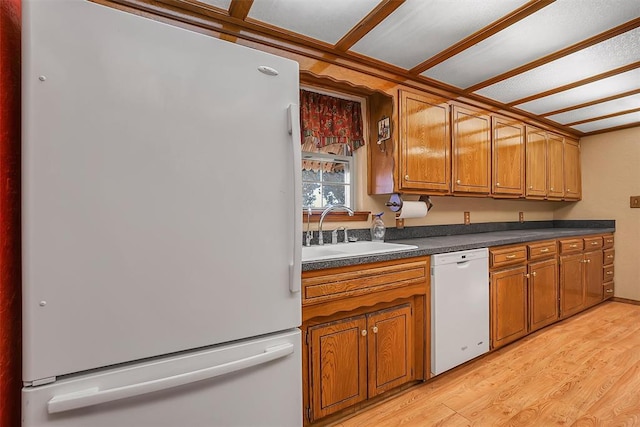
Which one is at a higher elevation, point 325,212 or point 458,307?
point 325,212

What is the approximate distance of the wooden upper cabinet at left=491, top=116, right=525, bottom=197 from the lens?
9.37ft

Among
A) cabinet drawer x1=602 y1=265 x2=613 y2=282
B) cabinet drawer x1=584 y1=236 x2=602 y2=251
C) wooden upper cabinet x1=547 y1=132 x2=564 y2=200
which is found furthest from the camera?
cabinet drawer x1=602 y1=265 x2=613 y2=282

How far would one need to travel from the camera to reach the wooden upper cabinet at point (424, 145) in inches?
88.0

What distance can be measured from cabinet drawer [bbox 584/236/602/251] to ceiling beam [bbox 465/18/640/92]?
2245mm

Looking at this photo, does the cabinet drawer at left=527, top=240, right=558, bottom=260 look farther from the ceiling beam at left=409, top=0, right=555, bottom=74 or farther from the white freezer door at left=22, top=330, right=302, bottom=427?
the white freezer door at left=22, top=330, right=302, bottom=427

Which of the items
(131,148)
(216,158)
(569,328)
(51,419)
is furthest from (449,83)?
(51,419)

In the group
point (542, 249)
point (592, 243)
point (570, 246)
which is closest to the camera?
point (542, 249)

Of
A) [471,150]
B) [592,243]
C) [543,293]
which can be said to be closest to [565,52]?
[471,150]

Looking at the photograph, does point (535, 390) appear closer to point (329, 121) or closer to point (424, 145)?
point (424, 145)

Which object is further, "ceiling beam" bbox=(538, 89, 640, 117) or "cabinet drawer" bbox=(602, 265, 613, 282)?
"cabinet drawer" bbox=(602, 265, 613, 282)

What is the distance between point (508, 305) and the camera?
95.2 inches

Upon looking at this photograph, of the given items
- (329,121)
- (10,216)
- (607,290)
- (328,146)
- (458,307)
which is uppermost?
(329,121)

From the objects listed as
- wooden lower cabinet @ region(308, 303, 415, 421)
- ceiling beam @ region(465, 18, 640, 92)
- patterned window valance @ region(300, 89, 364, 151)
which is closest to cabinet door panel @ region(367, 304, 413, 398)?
wooden lower cabinet @ region(308, 303, 415, 421)

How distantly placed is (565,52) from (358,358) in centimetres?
235
